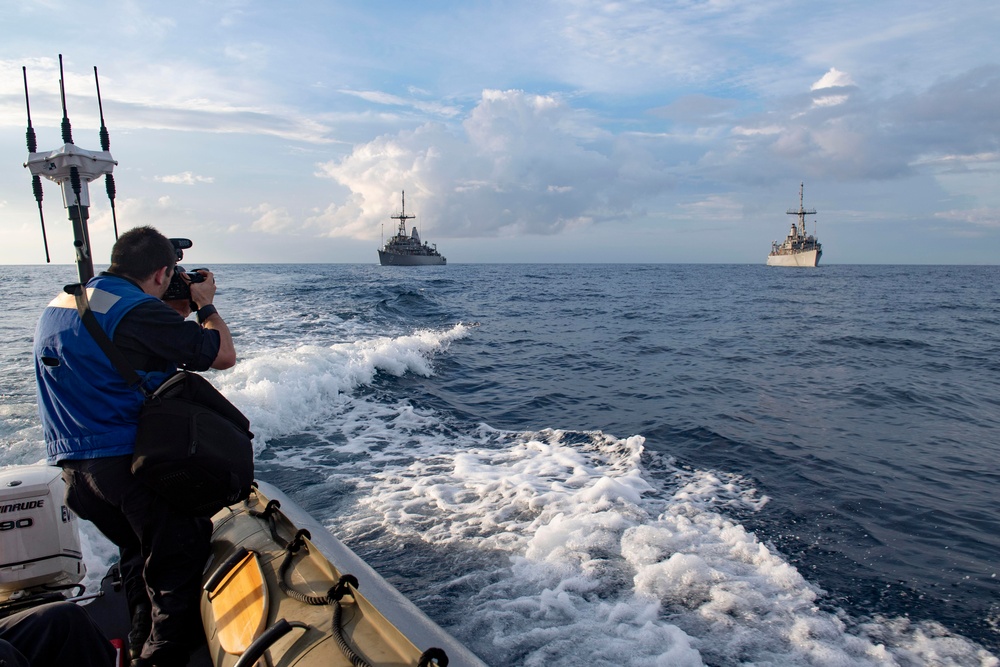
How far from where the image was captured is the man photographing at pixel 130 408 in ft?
7.11

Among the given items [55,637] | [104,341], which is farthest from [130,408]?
[55,637]

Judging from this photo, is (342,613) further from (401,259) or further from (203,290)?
(401,259)

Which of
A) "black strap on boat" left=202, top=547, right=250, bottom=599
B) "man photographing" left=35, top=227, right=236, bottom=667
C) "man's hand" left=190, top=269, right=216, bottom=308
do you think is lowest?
"black strap on boat" left=202, top=547, right=250, bottom=599

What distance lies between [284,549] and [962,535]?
5.38 m

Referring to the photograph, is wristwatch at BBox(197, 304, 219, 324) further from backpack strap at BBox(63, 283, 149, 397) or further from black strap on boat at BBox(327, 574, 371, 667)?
black strap on boat at BBox(327, 574, 371, 667)

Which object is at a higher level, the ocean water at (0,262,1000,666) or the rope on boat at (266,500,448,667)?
the rope on boat at (266,500,448,667)

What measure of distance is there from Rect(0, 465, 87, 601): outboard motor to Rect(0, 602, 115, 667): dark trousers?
654 mm

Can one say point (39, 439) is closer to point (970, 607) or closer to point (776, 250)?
point (970, 607)

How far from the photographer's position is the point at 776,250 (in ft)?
299

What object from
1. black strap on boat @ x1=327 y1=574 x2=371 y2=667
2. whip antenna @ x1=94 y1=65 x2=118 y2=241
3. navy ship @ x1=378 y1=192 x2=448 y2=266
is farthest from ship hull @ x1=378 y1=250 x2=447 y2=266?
black strap on boat @ x1=327 y1=574 x2=371 y2=667

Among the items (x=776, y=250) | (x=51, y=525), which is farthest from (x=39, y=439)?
(x=776, y=250)

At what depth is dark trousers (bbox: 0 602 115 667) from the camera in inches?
74.3

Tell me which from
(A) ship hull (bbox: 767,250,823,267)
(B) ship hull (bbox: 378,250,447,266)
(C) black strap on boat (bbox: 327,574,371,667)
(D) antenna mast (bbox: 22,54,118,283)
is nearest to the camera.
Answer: (C) black strap on boat (bbox: 327,574,371,667)

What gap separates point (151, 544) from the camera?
7.74ft
